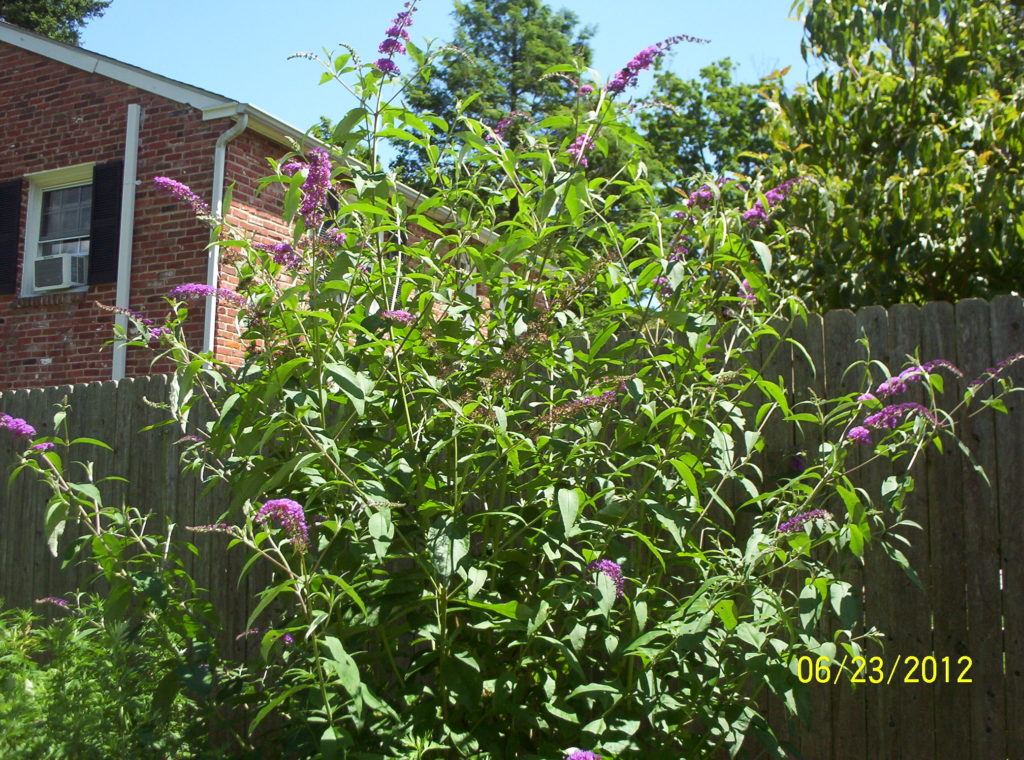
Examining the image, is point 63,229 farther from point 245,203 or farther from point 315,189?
point 315,189

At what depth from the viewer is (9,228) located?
10.8m

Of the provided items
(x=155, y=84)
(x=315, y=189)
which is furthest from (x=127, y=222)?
(x=315, y=189)

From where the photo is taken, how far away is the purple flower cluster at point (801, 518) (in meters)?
2.33

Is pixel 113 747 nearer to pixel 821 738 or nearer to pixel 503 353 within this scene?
pixel 503 353

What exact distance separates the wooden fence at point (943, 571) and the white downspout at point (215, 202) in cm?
664

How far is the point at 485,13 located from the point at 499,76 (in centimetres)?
267

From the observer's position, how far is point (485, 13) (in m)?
27.6

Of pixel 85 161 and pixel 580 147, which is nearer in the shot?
pixel 580 147

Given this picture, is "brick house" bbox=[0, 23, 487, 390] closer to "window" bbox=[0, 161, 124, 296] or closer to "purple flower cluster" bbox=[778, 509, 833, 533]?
"window" bbox=[0, 161, 124, 296]

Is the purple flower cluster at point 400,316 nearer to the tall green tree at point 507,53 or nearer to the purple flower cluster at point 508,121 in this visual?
the purple flower cluster at point 508,121

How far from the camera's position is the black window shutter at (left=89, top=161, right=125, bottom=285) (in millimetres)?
9898

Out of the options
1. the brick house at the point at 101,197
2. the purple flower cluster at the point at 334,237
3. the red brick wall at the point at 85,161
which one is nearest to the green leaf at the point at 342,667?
the purple flower cluster at the point at 334,237

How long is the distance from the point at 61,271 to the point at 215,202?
2.28 m

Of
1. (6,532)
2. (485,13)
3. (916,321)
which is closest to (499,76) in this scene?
(485,13)
